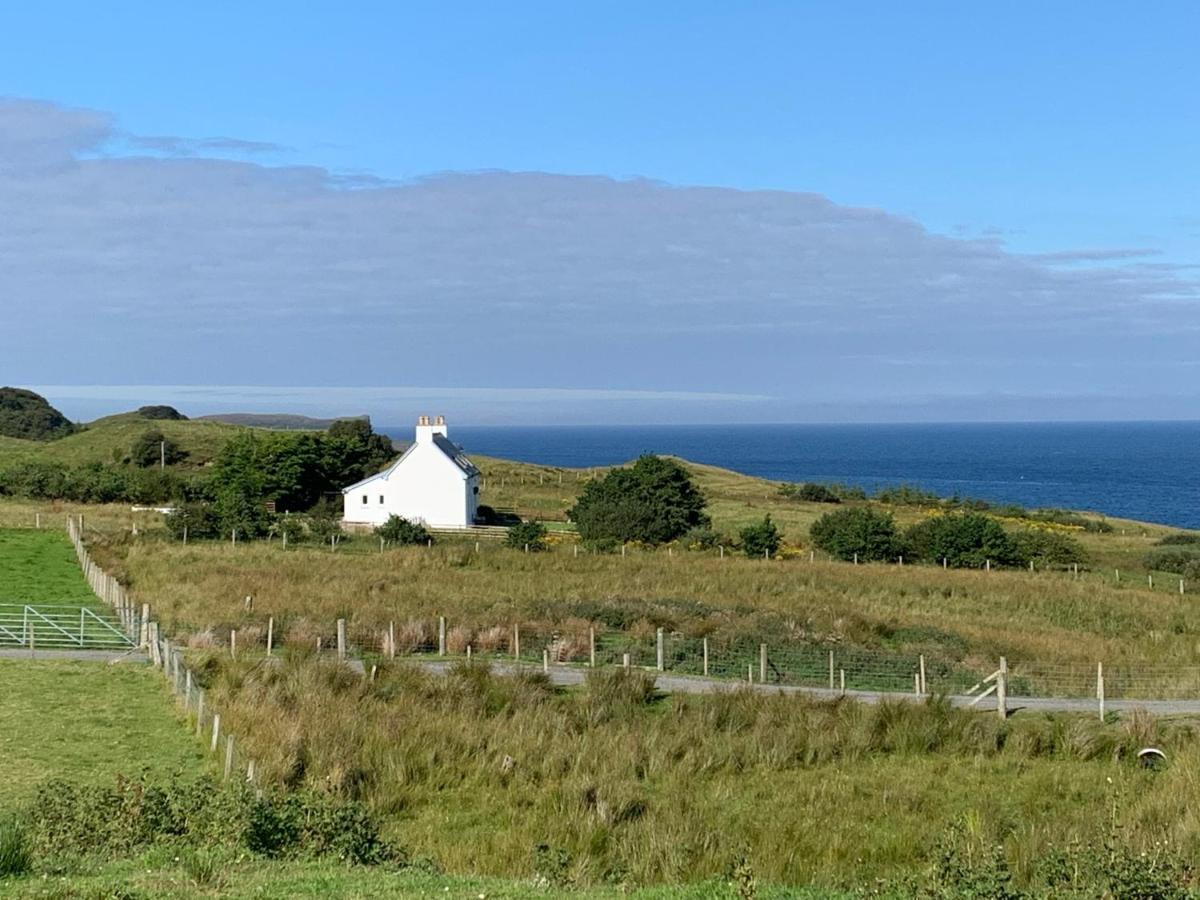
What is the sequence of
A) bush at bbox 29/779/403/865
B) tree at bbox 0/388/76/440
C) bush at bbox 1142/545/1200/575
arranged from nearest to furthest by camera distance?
bush at bbox 29/779/403/865, bush at bbox 1142/545/1200/575, tree at bbox 0/388/76/440

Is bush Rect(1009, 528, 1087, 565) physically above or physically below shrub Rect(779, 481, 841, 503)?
below

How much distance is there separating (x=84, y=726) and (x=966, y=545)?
1646 inches

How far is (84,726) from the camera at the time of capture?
17.9 meters

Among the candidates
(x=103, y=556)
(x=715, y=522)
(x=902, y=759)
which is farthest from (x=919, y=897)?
(x=715, y=522)

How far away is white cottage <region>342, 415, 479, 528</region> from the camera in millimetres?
59969

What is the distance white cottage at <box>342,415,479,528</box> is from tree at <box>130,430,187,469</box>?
37.3 metres

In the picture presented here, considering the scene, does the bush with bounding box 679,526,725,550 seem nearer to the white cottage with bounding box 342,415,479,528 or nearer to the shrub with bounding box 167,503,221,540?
the white cottage with bounding box 342,415,479,528

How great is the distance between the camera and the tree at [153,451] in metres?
93.8

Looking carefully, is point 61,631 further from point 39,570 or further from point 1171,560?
point 1171,560

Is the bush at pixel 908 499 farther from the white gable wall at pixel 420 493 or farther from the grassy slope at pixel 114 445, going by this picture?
the grassy slope at pixel 114 445

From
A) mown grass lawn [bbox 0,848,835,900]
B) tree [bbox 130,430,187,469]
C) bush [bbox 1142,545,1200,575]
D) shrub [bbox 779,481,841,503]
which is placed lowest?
bush [bbox 1142,545,1200,575]

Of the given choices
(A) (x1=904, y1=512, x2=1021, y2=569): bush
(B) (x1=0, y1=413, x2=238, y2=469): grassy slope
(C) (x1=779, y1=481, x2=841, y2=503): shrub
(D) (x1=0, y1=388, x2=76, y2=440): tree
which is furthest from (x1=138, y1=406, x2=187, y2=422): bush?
(A) (x1=904, y1=512, x2=1021, y2=569): bush

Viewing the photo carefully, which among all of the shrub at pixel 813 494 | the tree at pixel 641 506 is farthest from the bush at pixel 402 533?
the shrub at pixel 813 494

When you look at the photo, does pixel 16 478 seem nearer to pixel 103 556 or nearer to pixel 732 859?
pixel 103 556
